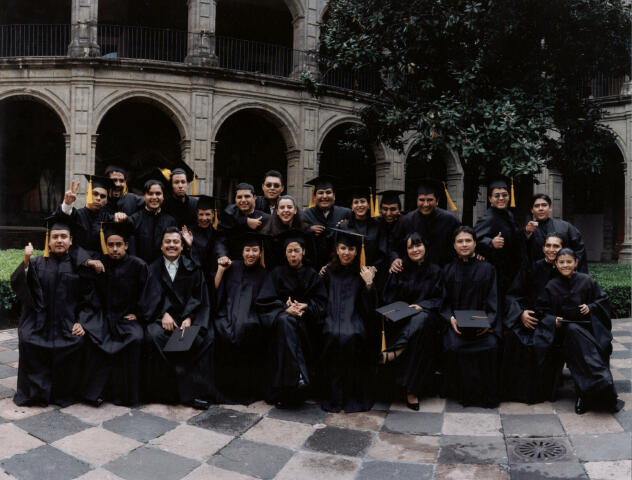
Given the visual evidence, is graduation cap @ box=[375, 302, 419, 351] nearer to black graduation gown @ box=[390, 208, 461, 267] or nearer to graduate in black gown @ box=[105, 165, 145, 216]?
black graduation gown @ box=[390, 208, 461, 267]

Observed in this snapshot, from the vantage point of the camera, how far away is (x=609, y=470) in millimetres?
3408

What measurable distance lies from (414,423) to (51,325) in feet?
11.3

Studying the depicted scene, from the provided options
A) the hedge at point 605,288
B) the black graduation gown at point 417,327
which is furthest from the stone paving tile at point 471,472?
the hedge at point 605,288

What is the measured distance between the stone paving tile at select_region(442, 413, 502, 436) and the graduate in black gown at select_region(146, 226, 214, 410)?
2.19m

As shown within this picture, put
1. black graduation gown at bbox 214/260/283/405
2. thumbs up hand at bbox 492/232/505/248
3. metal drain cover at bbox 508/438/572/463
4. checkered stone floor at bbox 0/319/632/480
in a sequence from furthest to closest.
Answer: thumbs up hand at bbox 492/232/505/248 → black graduation gown at bbox 214/260/283/405 → metal drain cover at bbox 508/438/572/463 → checkered stone floor at bbox 0/319/632/480

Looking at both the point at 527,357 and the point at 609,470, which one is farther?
the point at 527,357

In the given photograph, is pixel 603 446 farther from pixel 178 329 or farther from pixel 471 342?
pixel 178 329

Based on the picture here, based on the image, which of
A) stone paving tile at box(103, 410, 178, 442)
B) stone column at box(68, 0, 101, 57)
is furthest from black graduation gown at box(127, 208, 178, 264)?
stone column at box(68, 0, 101, 57)

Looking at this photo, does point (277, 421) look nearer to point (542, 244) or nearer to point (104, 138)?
point (542, 244)

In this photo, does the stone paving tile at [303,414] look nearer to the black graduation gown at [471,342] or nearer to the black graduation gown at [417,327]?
the black graduation gown at [417,327]

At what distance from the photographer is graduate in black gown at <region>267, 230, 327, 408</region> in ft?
15.9

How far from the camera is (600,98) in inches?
739

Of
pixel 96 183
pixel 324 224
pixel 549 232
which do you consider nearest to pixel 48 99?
pixel 96 183

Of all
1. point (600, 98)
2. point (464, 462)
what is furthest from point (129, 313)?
point (600, 98)
